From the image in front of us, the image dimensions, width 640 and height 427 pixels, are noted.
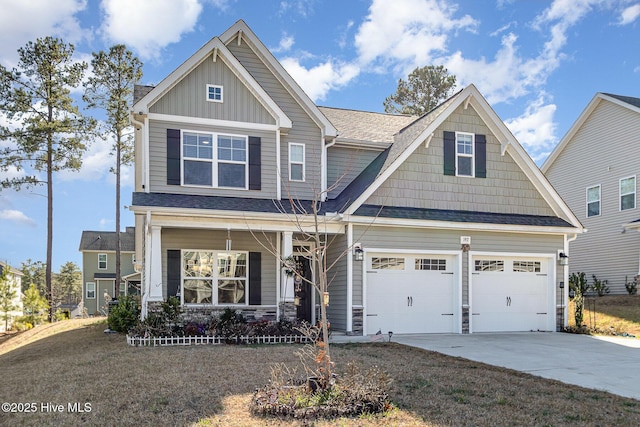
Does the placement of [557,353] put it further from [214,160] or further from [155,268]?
[214,160]

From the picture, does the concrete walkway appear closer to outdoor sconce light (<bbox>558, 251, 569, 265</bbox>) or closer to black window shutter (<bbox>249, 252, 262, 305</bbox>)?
outdoor sconce light (<bbox>558, 251, 569, 265</bbox>)

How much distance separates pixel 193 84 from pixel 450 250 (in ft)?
26.5

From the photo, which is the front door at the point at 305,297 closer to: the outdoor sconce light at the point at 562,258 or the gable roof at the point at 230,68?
the gable roof at the point at 230,68

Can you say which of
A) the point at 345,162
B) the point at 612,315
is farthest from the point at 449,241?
the point at 612,315

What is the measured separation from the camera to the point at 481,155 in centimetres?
1515

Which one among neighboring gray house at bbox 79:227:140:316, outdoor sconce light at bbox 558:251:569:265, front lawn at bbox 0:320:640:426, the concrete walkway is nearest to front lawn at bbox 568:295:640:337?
the concrete walkway

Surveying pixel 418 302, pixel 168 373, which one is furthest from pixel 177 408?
pixel 418 302

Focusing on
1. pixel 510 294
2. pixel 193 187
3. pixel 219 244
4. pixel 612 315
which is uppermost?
pixel 193 187

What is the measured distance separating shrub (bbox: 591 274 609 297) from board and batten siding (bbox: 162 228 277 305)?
12915 millimetres

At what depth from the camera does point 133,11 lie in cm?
1347

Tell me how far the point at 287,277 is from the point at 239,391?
634 centimetres

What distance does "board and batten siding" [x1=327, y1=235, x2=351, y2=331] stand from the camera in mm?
13516

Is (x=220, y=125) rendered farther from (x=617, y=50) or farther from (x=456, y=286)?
(x=617, y=50)

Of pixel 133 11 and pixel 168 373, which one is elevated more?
pixel 133 11
